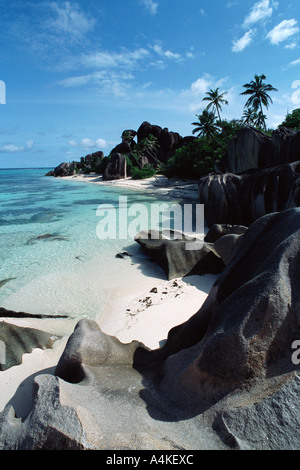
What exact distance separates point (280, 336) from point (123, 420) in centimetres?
123

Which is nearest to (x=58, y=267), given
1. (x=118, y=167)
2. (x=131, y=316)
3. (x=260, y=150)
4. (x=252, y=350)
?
(x=131, y=316)

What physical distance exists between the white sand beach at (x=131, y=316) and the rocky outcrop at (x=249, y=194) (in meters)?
4.85

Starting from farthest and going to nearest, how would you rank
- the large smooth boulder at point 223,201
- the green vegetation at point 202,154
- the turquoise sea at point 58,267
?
the green vegetation at point 202,154 < the large smooth boulder at point 223,201 < the turquoise sea at point 58,267

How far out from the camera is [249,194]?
1134 cm

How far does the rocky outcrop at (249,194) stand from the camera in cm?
953

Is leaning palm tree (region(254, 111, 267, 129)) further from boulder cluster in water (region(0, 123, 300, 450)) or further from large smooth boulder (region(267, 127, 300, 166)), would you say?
boulder cluster in water (region(0, 123, 300, 450))

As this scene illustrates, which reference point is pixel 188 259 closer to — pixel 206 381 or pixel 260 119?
pixel 206 381

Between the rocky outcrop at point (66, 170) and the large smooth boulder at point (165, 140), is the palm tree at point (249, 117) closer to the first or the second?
the large smooth boulder at point (165, 140)

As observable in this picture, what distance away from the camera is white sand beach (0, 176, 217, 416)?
11.3 feet

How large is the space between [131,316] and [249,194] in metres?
8.31

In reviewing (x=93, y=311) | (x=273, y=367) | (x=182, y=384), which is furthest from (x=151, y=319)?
(x=273, y=367)

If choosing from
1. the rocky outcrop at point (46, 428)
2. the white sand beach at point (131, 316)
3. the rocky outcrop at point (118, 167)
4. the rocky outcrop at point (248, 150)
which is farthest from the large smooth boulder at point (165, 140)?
the rocky outcrop at point (46, 428)

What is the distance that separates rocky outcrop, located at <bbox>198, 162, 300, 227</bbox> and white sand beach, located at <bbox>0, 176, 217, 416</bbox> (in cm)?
485
